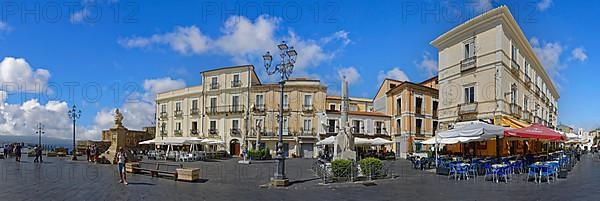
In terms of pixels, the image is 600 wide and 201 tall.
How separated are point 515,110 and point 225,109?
35.2m

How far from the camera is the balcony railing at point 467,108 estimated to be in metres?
28.6

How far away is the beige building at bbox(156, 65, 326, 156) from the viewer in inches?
2146

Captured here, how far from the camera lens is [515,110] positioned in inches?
1148

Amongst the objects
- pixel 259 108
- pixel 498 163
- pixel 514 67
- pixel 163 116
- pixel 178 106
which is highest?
pixel 514 67

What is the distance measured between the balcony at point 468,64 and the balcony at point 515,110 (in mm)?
3226

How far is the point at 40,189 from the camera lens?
14.8 m

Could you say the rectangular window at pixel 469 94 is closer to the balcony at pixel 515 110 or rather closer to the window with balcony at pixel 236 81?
→ the balcony at pixel 515 110

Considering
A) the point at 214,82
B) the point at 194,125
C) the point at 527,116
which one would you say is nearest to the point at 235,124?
the point at 214,82

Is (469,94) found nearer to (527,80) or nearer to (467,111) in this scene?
(467,111)

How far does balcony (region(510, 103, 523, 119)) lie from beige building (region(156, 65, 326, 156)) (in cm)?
2720

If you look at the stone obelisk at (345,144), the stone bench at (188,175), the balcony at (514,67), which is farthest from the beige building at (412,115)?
the stone bench at (188,175)

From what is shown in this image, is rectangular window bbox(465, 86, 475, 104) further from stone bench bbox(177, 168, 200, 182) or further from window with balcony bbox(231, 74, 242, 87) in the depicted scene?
window with balcony bbox(231, 74, 242, 87)

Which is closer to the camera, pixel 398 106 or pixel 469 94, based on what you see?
pixel 469 94

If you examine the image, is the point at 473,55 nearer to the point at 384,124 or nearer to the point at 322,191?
the point at 322,191
